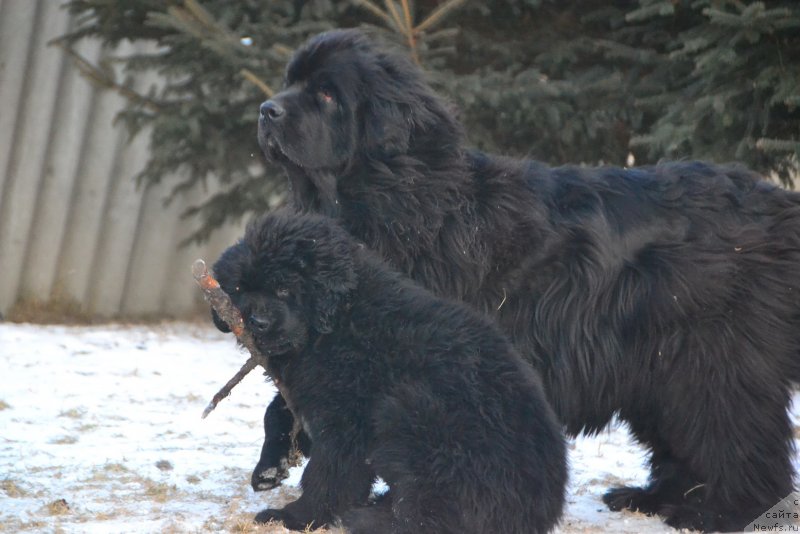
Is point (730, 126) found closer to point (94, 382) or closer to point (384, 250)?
A: point (384, 250)

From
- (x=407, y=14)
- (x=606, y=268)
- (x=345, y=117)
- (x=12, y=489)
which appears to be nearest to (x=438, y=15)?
(x=407, y=14)

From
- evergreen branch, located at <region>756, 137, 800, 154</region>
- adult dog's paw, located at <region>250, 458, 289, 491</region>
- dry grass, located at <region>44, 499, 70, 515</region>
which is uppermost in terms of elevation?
evergreen branch, located at <region>756, 137, 800, 154</region>

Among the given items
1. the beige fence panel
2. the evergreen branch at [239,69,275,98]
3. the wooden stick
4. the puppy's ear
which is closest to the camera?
the wooden stick

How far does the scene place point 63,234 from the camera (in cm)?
811

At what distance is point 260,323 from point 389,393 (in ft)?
1.56

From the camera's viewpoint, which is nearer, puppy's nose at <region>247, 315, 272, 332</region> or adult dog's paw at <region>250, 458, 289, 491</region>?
puppy's nose at <region>247, 315, 272, 332</region>

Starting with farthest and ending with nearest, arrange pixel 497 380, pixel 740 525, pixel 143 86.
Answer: pixel 143 86, pixel 740 525, pixel 497 380

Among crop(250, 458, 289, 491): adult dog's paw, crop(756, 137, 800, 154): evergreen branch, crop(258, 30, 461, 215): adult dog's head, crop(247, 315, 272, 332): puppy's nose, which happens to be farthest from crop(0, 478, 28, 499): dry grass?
crop(756, 137, 800, 154): evergreen branch

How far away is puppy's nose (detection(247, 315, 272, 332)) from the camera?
10.7 ft

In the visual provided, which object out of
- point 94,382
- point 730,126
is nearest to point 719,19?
point 730,126

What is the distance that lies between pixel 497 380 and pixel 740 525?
3.85 ft

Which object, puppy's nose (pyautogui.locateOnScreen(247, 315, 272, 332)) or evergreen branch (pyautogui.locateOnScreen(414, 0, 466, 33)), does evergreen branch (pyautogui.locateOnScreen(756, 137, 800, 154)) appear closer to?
evergreen branch (pyautogui.locateOnScreen(414, 0, 466, 33))

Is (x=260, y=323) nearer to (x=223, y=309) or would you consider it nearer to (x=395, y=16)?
(x=223, y=309)

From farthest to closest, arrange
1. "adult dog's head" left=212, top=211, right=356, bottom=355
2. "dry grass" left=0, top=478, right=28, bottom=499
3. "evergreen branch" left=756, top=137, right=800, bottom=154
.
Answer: "evergreen branch" left=756, top=137, right=800, bottom=154
"dry grass" left=0, top=478, right=28, bottom=499
"adult dog's head" left=212, top=211, right=356, bottom=355
